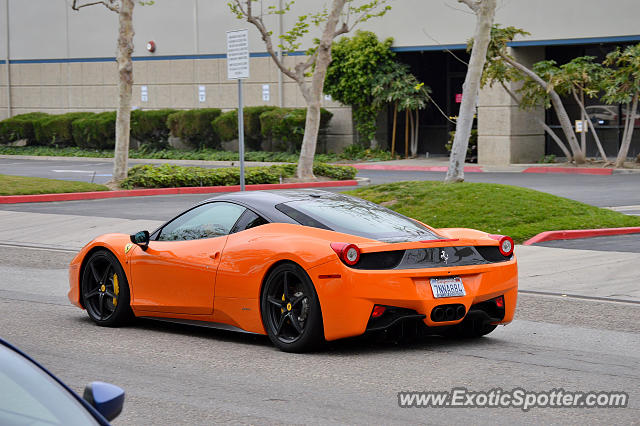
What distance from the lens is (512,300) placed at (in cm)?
830

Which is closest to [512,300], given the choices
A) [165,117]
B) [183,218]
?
[183,218]

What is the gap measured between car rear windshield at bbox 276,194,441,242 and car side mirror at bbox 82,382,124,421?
15.1 ft

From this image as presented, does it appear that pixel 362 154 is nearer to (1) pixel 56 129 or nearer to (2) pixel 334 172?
(2) pixel 334 172

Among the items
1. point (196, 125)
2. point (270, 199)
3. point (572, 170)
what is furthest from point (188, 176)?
point (270, 199)

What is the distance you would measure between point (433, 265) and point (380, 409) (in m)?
1.80

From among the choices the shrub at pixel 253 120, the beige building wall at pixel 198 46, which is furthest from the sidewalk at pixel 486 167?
the shrub at pixel 253 120

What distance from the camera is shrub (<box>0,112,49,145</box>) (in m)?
42.1

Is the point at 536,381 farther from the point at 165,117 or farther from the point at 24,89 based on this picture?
the point at 24,89

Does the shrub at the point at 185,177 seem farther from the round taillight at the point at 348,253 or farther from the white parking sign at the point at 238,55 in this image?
the round taillight at the point at 348,253

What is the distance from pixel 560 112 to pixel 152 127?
16.6 m

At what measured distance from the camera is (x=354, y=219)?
8.37 m

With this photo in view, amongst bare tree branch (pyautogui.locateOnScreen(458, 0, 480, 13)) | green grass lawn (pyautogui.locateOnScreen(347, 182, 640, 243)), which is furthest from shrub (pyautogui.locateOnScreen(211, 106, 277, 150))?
green grass lawn (pyautogui.locateOnScreen(347, 182, 640, 243))

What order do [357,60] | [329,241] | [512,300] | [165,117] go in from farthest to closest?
[165,117] < [357,60] < [512,300] < [329,241]

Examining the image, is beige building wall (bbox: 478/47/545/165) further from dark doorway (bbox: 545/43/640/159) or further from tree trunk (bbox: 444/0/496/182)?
tree trunk (bbox: 444/0/496/182)
